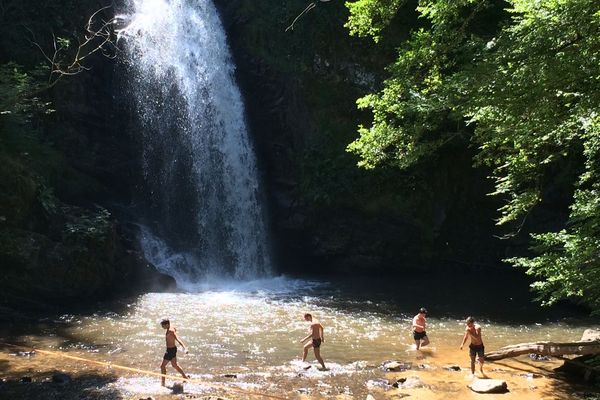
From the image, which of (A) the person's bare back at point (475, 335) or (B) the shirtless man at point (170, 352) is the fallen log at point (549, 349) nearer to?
(A) the person's bare back at point (475, 335)

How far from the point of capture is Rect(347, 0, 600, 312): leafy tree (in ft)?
19.9

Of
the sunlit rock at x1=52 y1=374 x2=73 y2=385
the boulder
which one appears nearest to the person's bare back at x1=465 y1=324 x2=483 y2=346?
the boulder

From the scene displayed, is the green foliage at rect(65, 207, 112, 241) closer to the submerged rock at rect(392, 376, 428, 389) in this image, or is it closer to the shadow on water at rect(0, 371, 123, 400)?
the shadow on water at rect(0, 371, 123, 400)

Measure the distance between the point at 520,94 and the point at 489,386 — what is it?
5.86 metres

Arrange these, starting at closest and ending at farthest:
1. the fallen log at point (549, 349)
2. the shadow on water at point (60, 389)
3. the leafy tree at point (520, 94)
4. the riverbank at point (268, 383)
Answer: the leafy tree at point (520, 94) → the shadow on water at point (60, 389) → the riverbank at point (268, 383) → the fallen log at point (549, 349)

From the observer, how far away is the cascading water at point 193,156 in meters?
23.0

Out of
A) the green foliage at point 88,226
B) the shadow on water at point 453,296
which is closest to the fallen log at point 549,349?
the shadow on water at point 453,296

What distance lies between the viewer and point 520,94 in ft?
20.6

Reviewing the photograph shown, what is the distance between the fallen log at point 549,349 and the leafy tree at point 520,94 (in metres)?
1.85

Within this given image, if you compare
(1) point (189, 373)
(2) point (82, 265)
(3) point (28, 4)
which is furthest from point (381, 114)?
(3) point (28, 4)

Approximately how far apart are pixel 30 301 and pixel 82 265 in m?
1.87

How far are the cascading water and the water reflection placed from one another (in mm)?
3177

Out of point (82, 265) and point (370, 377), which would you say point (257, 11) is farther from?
point (370, 377)

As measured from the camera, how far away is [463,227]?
23.8m
